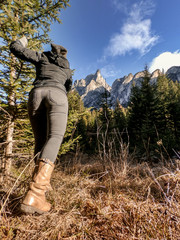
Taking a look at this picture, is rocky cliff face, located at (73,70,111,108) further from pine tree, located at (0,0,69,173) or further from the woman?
the woman

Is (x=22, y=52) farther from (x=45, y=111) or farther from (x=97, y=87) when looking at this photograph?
(x=97, y=87)

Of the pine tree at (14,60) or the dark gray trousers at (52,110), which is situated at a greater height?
the pine tree at (14,60)

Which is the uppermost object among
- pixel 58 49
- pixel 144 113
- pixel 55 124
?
pixel 144 113

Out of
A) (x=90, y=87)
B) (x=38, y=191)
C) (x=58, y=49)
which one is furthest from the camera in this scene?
(x=90, y=87)

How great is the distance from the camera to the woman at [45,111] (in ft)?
3.15

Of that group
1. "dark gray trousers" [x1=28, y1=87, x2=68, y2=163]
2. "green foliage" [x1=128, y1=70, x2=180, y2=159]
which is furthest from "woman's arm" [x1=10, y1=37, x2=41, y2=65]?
"green foliage" [x1=128, y1=70, x2=180, y2=159]

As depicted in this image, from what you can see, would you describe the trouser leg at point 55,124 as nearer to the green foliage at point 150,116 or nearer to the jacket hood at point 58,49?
the jacket hood at point 58,49

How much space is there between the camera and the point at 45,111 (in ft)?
4.44

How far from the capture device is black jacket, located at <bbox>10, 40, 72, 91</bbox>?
1.30 metres

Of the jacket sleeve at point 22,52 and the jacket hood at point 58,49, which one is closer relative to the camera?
the jacket sleeve at point 22,52

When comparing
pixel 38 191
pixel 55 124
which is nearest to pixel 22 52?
pixel 55 124

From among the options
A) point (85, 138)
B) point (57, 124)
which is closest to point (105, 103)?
point (85, 138)

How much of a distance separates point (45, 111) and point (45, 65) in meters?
0.59

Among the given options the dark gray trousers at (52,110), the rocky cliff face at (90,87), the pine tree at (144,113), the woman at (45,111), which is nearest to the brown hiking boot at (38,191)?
the woman at (45,111)
